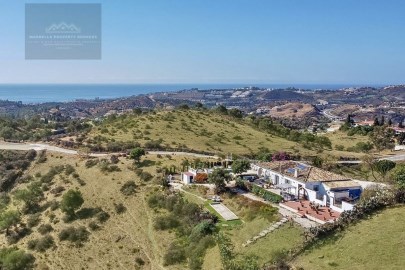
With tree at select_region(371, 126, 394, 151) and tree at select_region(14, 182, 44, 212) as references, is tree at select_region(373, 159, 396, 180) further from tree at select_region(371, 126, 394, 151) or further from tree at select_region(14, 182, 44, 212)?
tree at select_region(14, 182, 44, 212)

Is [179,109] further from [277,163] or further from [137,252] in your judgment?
[137,252]

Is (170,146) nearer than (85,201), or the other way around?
(85,201)

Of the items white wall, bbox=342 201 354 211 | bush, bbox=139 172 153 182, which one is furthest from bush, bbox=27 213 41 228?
white wall, bbox=342 201 354 211

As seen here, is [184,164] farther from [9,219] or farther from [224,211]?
[9,219]

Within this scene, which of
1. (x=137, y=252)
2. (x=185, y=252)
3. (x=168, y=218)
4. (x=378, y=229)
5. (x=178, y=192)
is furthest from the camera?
(x=178, y=192)

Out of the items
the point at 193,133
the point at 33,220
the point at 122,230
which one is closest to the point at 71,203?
the point at 33,220

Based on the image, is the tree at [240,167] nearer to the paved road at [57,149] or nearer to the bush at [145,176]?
the bush at [145,176]

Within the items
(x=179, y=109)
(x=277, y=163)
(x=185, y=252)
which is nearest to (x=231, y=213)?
(x=185, y=252)
